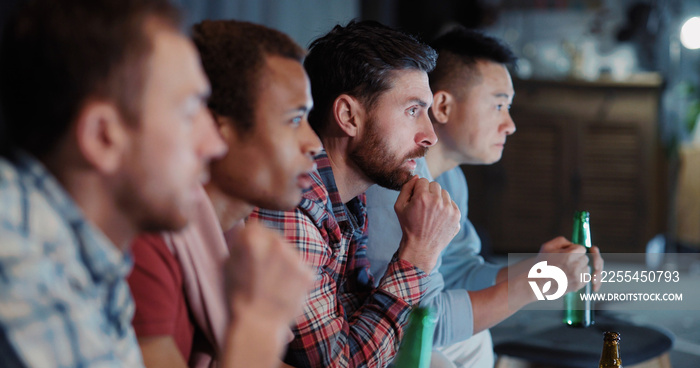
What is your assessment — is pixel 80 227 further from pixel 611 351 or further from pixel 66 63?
pixel 611 351

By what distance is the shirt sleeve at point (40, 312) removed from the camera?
0.47 meters

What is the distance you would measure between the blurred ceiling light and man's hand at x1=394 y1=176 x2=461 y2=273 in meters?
3.83

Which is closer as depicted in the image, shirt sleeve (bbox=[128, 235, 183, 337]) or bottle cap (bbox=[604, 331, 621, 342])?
shirt sleeve (bbox=[128, 235, 183, 337])

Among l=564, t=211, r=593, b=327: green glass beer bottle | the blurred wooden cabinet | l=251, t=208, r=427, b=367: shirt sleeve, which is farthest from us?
the blurred wooden cabinet

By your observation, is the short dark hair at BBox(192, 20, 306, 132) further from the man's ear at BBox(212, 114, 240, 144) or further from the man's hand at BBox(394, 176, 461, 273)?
the man's hand at BBox(394, 176, 461, 273)

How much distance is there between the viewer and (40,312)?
0.48 meters

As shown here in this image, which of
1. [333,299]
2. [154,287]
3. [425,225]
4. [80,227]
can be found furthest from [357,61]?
[80,227]

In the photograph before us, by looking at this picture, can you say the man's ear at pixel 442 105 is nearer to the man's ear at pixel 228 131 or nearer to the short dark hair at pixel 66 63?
the man's ear at pixel 228 131

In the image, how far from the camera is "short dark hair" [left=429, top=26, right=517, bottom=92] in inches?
64.8

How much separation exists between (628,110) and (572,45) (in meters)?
0.62

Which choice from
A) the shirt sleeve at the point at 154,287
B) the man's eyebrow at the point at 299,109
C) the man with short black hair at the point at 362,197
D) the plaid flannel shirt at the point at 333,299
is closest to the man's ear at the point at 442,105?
the man with short black hair at the point at 362,197

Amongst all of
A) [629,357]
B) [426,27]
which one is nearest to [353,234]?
[629,357]

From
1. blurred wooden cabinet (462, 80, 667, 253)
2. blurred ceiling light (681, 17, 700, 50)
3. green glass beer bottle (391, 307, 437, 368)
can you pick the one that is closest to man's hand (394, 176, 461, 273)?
green glass beer bottle (391, 307, 437, 368)

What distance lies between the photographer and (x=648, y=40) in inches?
178
